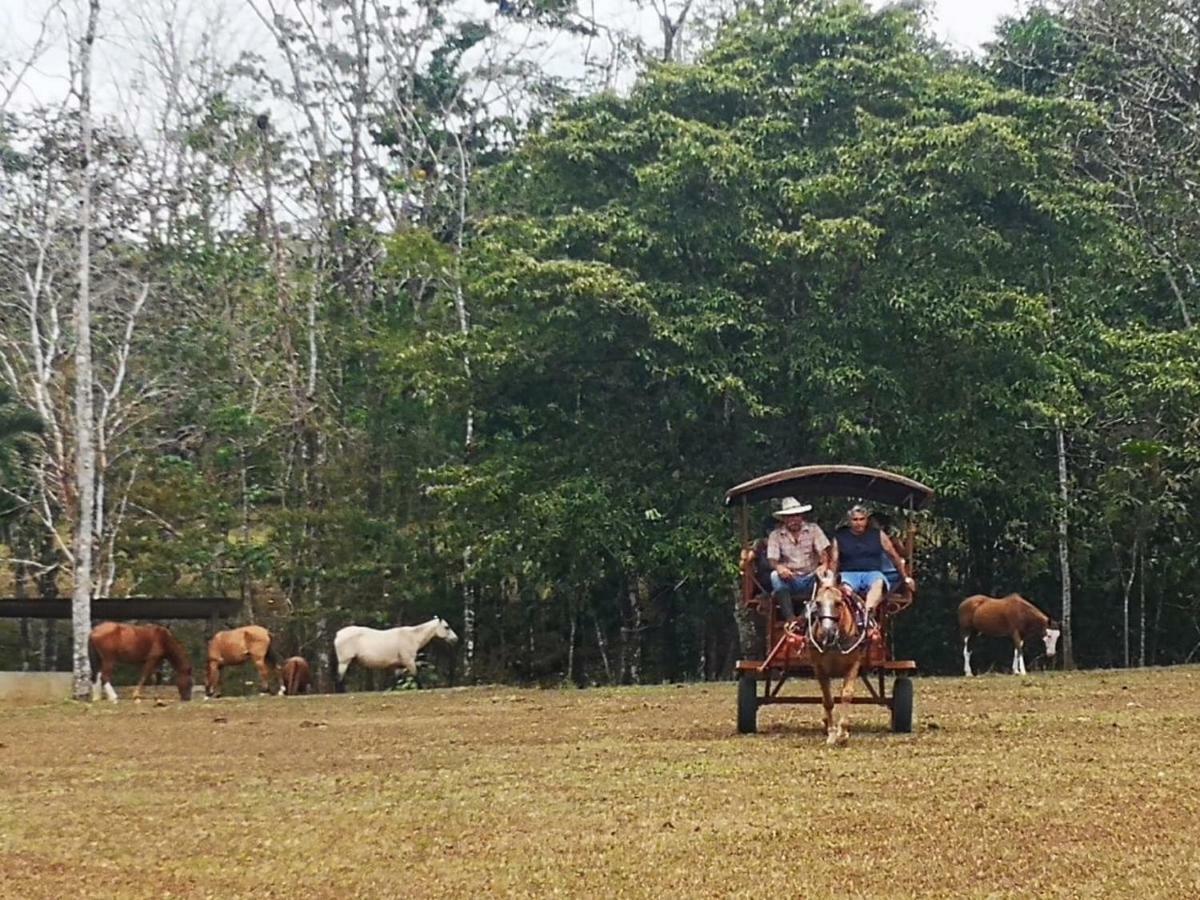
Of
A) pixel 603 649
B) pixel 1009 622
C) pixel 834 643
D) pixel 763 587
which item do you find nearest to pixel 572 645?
Answer: pixel 603 649

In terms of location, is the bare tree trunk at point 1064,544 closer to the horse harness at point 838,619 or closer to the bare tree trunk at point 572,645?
the bare tree trunk at point 572,645

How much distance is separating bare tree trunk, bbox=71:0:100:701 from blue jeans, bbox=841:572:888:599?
1076 cm

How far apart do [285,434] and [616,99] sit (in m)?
7.89

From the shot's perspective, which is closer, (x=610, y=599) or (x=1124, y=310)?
(x=1124, y=310)

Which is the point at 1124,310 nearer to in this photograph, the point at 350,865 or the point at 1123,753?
the point at 1123,753

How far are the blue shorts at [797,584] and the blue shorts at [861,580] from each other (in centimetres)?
23

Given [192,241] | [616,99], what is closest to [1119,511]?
[616,99]

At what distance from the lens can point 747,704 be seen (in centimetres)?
1205

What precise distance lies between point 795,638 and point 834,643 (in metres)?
0.37

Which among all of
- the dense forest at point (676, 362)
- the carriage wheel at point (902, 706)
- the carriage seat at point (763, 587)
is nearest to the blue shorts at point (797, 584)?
the carriage seat at point (763, 587)

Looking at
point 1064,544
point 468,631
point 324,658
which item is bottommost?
point 324,658

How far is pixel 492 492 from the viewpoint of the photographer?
2133cm

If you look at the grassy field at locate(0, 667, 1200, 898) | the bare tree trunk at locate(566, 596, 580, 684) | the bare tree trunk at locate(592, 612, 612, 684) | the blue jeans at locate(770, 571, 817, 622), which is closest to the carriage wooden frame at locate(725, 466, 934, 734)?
the blue jeans at locate(770, 571, 817, 622)

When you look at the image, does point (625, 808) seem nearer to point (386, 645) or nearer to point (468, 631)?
point (386, 645)
